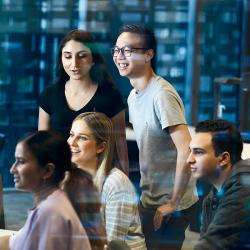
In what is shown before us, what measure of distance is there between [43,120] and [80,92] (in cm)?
14

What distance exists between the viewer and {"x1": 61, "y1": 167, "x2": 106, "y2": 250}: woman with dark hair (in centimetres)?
234

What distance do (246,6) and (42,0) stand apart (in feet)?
2.04

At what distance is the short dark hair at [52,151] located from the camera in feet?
7.46

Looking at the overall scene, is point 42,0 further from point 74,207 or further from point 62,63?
point 74,207

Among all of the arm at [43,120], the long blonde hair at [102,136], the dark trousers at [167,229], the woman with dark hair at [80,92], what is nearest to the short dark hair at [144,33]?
the woman with dark hair at [80,92]

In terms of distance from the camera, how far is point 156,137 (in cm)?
238

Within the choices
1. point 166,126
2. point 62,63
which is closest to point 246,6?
point 166,126

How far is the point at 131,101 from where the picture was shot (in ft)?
7.86

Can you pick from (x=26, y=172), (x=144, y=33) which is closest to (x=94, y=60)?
(x=144, y=33)

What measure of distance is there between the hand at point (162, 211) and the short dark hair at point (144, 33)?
42 cm

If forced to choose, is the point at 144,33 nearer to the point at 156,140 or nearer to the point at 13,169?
the point at 156,140

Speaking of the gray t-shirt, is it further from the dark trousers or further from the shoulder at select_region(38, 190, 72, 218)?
the shoulder at select_region(38, 190, 72, 218)

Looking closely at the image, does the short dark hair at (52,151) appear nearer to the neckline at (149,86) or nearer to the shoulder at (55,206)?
the shoulder at (55,206)

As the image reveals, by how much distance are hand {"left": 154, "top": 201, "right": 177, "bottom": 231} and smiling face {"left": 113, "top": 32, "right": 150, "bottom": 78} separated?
1.33 ft
